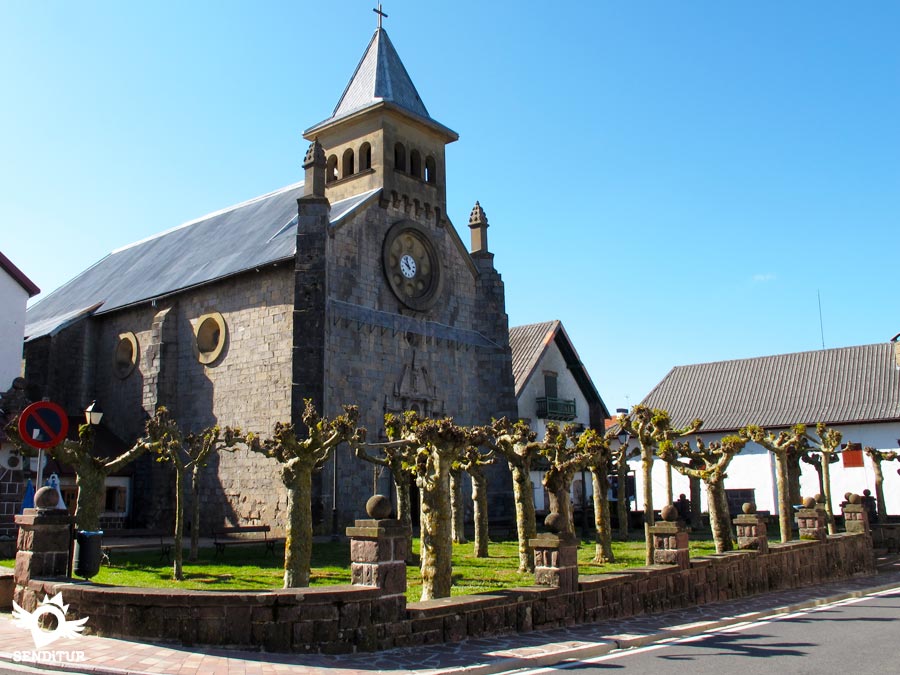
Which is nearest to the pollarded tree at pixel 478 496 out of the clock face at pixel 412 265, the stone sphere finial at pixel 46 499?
the stone sphere finial at pixel 46 499

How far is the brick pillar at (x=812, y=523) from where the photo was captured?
20.2m

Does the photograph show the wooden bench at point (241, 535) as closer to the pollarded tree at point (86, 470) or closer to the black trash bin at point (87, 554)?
the pollarded tree at point (86, 470)

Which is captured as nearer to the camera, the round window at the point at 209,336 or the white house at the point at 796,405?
the round window at the point at 209,336

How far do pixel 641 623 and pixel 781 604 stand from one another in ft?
14.0

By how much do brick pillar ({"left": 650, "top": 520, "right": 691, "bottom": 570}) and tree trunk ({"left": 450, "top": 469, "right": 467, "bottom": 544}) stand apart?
21.3 feet

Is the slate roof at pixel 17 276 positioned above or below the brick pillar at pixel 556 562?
above

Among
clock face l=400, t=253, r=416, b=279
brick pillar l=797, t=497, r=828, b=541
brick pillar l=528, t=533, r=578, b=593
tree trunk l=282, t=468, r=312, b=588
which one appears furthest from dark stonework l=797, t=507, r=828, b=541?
clock face l=400, t=253, r=416, b=279

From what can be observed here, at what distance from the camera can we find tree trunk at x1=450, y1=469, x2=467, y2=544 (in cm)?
2171

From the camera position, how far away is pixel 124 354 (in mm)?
33406

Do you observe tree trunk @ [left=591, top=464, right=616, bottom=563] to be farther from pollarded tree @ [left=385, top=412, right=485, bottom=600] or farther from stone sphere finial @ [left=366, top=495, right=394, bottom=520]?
stone sphere finial @ [left=366, top=495, right=394, bottom=520]

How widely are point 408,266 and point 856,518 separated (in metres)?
17.6

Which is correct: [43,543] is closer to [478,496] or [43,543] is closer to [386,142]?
[478,496]

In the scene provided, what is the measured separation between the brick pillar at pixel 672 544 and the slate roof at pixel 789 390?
28338 millimetres

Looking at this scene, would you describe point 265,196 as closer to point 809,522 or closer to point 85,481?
point 85,481
